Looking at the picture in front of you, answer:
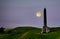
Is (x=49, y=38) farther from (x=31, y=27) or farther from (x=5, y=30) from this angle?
(x=5, y=30)

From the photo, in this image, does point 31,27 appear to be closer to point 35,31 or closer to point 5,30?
point 35,31

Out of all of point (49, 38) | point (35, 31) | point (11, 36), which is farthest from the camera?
point (35, 31)

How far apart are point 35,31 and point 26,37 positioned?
2.05 metres

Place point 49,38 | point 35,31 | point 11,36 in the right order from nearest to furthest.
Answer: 1. point 49,38
2. point 11,36
3. point 35,31

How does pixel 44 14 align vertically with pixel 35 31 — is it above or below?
above

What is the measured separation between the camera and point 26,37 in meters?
16.0

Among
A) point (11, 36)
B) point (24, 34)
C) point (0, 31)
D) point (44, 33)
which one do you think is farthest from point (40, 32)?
point (0, 31)

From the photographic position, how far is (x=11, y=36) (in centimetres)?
1664

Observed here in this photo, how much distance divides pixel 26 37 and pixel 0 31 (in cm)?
369

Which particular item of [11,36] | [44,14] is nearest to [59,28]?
[44,14]

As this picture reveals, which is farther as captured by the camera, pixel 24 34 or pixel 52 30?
pixel 52 30

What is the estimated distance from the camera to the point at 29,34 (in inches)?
645

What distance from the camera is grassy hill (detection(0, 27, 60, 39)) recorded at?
1580 centimetres

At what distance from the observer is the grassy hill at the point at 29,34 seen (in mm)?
15805
